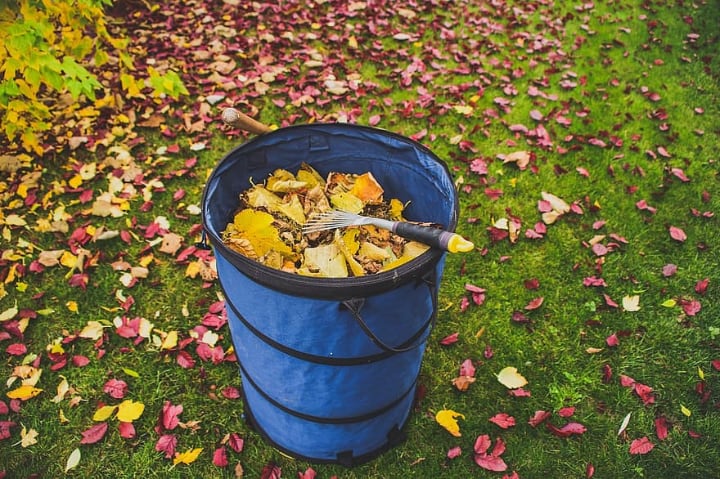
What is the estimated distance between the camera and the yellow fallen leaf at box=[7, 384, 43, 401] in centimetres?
243

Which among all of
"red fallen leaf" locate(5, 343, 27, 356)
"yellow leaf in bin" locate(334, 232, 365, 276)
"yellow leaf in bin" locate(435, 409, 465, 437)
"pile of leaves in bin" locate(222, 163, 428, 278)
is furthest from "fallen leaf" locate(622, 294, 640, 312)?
"red fallen leaf" locate(5, 343, 27, 356)

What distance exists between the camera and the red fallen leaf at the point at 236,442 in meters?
2.29

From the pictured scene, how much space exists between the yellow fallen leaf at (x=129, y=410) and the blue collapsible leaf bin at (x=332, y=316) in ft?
1.81

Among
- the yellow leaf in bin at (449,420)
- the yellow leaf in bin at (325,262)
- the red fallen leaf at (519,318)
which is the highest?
the yellow leaf in bin at (325,262)

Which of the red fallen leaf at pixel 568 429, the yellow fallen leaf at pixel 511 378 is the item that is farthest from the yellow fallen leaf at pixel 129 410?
the red fallen leaf at pixel 568 429

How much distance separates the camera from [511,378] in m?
2.59

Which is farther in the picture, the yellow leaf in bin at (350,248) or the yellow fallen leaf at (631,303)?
the yellow fallen leaf at (631,303)

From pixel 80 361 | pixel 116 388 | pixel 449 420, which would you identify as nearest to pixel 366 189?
pixel 449 420

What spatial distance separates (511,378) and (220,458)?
1.53 m

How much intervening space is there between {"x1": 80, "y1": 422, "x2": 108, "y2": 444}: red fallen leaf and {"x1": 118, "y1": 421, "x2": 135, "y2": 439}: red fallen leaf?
7 centimetres

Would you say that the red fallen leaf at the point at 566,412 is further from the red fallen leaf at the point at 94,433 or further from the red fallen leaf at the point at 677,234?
the red fallen leaf at the point at 94,433

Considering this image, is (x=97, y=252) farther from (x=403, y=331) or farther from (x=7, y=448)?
(x=403, y=331)

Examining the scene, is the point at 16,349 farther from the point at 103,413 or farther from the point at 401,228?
the point at 401,228

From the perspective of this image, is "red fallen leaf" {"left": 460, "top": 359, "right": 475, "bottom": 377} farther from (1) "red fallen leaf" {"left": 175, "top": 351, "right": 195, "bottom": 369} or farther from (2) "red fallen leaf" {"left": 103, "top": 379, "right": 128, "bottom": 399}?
Result: (2) "red fallen leaf" {"left": 103, "top": 379, "right": 128, "bottom": 399}
